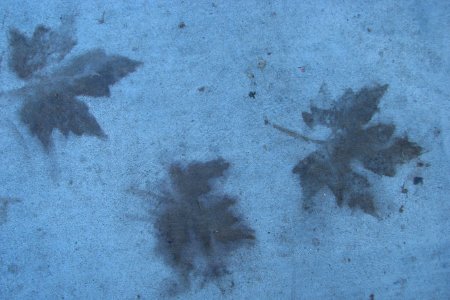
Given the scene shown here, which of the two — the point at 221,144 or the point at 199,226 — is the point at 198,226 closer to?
the point at 199,226

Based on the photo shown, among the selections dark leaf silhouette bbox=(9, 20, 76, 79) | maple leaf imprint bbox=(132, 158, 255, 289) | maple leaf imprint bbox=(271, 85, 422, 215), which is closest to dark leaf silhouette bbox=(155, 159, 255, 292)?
maple leaf imprint bbox=(132, 158, 255, 289)

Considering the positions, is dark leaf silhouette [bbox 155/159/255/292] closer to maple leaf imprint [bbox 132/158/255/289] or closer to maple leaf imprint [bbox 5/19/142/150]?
maple leaf imprint [bbox 132/158/255/289]

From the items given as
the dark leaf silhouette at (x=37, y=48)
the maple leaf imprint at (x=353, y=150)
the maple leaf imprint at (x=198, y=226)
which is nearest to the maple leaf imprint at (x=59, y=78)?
the dark leaf silhouette at (x=37, y=48)

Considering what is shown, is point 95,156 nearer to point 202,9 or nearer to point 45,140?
point 45,140

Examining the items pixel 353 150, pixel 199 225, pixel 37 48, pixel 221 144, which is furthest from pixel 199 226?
pixel 37 48

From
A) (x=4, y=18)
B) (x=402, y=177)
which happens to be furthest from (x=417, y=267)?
(x=4, y=18)

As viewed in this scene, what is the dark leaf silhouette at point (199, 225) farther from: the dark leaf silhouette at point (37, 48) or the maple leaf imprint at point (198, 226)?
the dark leaf silhouette at point (37, 48)
